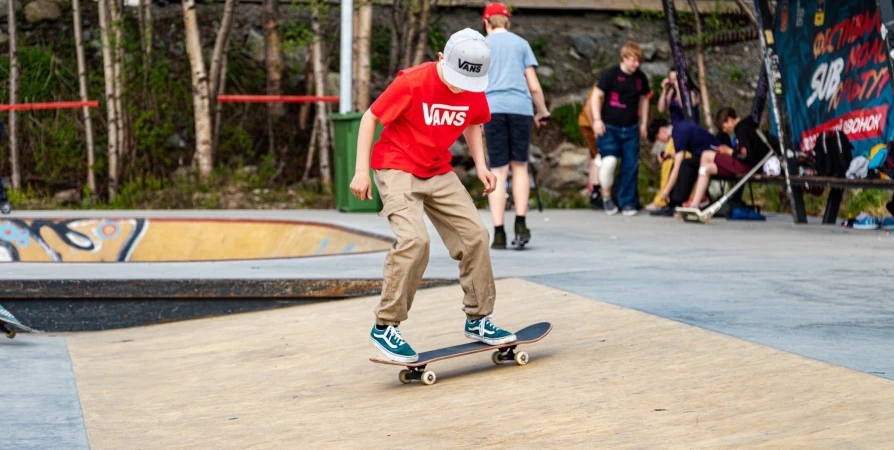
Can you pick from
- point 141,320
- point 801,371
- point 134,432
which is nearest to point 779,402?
point 801,371

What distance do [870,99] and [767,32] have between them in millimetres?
1335

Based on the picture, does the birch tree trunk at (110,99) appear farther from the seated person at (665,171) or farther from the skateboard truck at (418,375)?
the skateboard truck at (418,375)

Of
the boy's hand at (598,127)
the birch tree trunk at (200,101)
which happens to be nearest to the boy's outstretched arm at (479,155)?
the boy's hand at (598,127)

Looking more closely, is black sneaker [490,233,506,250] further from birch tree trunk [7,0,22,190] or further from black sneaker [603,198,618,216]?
birch tree trunk [7,0,22,190]

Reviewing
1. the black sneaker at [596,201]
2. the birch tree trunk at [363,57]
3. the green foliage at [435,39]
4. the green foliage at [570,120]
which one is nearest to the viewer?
the black sneaker at [596,201]

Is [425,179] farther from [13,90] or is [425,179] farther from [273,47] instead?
[13,90]

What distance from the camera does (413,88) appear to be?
5445 mm

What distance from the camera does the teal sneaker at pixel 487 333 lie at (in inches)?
222

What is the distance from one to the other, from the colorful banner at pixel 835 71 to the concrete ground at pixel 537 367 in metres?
3.11

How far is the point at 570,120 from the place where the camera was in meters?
19.9

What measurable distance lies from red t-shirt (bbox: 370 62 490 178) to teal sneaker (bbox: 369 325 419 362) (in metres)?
0.71

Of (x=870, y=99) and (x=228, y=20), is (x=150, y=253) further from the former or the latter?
(x=870, y=99)

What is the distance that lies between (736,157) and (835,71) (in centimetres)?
135

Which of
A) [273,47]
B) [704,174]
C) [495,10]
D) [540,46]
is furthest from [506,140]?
[540,46]
